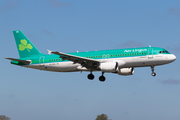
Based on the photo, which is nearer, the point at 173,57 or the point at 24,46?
the point at 173,57

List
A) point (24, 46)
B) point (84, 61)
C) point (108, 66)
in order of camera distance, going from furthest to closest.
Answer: point (24, 46)
point (84, 61)
point (108, 66)

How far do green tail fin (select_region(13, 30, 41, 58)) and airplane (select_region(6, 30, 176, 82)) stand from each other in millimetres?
1149

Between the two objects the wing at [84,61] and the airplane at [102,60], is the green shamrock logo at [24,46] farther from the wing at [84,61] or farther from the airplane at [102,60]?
the wing at [84,61]

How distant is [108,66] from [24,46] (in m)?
18.1

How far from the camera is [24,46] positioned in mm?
65938

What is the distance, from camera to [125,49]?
57.9 metres

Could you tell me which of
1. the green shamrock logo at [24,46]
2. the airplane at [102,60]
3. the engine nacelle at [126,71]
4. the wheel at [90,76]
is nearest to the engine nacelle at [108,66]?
the airplane at [102,60]

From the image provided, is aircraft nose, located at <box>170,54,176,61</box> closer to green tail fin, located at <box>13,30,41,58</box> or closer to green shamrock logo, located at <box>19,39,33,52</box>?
green tail fin, located at <box>13,30,41,58</box>

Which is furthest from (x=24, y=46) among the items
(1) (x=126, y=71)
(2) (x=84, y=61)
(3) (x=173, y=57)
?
(3) (x=173, y=57)

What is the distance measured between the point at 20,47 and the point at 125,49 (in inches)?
808

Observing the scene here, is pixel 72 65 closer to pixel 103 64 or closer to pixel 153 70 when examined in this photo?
pixel 103 64

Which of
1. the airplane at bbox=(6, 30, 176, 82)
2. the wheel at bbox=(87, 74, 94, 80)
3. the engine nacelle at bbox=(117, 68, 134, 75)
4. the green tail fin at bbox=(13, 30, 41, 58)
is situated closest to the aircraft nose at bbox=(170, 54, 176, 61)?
the airplane at bbox=(6, 30, 176, 82)

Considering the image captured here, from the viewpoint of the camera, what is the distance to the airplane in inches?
2234

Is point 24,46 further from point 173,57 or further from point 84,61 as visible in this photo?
point 173,57
